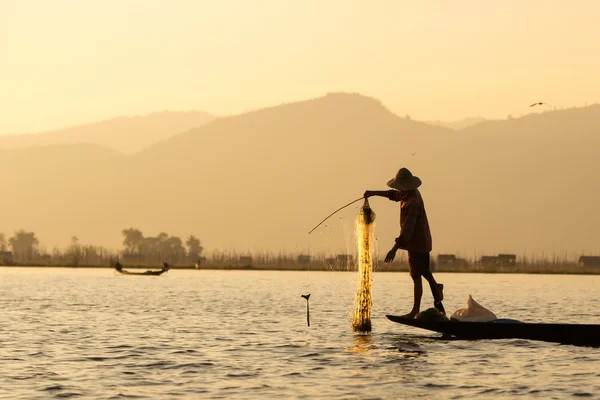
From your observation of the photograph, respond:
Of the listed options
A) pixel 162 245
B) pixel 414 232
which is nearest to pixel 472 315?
A: pixel 414 232

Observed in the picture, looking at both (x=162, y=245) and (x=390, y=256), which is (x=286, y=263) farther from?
(x=390, y=256)

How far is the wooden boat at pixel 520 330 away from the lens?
69.1 ft

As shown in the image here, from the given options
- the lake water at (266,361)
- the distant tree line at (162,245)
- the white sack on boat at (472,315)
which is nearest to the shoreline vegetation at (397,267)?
the distant tree line at (162,245)

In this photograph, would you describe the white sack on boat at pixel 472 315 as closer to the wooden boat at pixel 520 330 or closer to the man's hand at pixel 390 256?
the wooden boat at pixel 520 330

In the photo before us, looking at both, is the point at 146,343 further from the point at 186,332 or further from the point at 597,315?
the point at 597,315

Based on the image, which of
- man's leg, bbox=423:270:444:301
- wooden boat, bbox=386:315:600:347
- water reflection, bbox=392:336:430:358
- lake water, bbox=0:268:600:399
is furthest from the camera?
man's leg, bbox=423:270:444:301

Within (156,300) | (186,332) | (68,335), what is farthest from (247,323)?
(156,300)

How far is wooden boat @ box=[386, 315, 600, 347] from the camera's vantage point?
69.1 feet

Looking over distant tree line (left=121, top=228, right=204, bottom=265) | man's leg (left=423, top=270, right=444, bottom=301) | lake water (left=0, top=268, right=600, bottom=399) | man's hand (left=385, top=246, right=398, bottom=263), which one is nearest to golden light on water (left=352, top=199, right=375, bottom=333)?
lake water (left=0, top=268, right=600, bottom=399)

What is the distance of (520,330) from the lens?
21203mm

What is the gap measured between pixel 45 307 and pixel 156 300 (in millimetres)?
7945

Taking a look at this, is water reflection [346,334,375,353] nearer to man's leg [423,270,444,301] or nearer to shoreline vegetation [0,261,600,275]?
man's leg [423,270,444,301]

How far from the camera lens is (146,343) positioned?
2348 cm

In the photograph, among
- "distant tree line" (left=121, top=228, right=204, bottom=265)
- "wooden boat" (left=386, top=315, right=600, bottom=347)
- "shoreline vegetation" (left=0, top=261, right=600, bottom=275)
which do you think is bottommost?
"wooden boat" (left=386, top=315, right=600, bottom=347)
